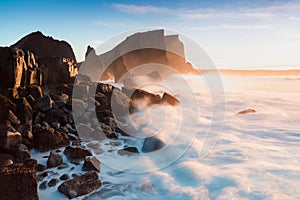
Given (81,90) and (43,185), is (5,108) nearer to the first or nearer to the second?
(43,185)

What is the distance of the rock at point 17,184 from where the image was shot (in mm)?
4258

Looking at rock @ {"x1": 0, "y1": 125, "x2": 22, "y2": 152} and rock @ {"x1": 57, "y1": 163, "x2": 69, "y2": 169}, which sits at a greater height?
rock @ {"x1": 0, "y1": 125, "x2": 22, "y2": 152}

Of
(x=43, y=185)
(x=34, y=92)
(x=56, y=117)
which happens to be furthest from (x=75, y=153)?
(x=34, y=92)

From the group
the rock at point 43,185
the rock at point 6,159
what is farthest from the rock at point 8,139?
the rock at point 43,185

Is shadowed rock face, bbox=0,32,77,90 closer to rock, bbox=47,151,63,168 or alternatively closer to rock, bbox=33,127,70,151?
rock, bbox=33,127,70,151

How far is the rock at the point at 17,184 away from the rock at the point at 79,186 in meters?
0.75

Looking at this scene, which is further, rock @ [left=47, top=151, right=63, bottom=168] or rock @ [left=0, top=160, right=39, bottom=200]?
rock @ [left=47, top=151, right=63, bottom=168]

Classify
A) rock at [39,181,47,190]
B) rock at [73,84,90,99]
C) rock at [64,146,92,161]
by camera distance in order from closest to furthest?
1. rock at [39,181,47,190]
2. rock at [64,146,92,161]
3. rock at [73,84,90,99]

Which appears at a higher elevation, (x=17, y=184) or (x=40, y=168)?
(x=17, y=184)

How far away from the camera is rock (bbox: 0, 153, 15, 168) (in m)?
5.56

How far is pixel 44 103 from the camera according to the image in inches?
374

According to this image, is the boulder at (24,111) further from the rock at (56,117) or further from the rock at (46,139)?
the rock at (46,139)

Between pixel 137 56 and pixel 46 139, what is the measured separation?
1123 inches

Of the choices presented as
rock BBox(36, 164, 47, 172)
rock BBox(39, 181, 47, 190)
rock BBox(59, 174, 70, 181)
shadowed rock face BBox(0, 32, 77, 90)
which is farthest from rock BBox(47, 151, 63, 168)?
shadowed rock face BBox(0, 32, 77, 90)
